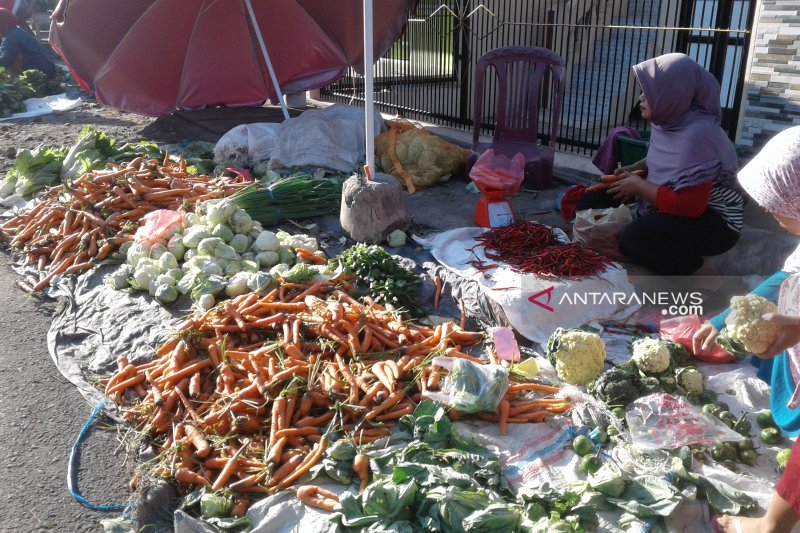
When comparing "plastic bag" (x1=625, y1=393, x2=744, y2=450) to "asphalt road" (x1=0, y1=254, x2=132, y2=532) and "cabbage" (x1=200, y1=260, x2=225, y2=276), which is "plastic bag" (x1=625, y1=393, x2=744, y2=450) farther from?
"cabbage" (x1=200, y1=260, x2=225, y2=276)

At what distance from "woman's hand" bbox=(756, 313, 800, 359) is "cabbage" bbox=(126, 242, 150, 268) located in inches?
151

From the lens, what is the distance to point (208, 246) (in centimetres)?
435

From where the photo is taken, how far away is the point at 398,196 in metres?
4.80

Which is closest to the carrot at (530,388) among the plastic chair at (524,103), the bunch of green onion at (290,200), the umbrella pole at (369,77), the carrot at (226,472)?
the carrot at (226,472)

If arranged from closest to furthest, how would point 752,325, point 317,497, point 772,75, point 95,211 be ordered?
1. point 752,325
2. point 317,497
3. point 772,75
4. point 95,211

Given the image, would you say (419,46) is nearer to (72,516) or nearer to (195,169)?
(195,169)

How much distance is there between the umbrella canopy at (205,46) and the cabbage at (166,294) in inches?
170

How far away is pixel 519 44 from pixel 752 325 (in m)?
6.07

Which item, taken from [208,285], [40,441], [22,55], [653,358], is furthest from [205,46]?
[22,55]

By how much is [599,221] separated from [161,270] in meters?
2.94

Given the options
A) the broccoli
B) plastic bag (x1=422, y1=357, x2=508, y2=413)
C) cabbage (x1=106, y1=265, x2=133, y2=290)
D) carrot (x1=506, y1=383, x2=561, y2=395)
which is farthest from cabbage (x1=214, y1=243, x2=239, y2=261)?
the broccoli

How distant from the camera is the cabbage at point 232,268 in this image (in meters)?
→ 4.20

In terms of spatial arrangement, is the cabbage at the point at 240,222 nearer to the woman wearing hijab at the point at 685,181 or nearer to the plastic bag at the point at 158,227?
the plastic bag at the point at 158,227

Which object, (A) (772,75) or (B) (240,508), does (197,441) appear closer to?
(B) (240,508)
